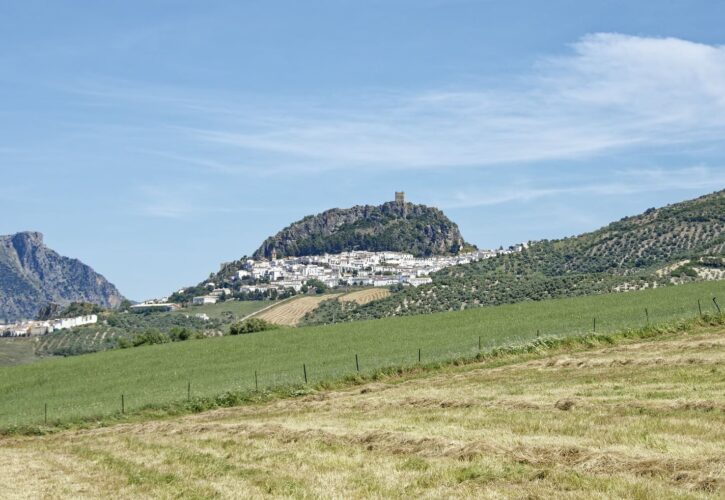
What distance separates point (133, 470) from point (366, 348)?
1590 inches

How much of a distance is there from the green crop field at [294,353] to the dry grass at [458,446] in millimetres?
14535

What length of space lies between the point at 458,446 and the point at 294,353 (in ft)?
157

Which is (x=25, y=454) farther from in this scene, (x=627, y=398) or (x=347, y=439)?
(x=627, y=398)

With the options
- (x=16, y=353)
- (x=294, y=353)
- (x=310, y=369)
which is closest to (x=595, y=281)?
(x=294, y=353)

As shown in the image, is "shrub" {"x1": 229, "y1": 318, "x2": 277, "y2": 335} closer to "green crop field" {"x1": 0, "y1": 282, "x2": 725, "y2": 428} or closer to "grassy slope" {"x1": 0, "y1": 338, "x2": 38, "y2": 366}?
"green crop field" {"x1": 0, "y1": 282, "x2": 725, "y2": 428}

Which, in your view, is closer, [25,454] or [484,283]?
[25,454]

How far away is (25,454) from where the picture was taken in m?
33.7

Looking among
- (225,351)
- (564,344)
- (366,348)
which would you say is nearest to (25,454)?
(564,344)

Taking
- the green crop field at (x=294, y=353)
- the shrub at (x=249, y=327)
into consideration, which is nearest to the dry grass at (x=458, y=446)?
the green crop field at (x=294, y=353)

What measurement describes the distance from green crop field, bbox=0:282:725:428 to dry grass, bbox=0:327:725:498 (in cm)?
1453

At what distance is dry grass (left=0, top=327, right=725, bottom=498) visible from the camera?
55.4 feet

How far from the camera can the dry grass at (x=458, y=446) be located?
1688 centimetres

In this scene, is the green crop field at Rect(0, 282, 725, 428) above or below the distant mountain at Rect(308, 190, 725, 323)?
below

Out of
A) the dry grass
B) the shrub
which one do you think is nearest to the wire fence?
the dry grass
